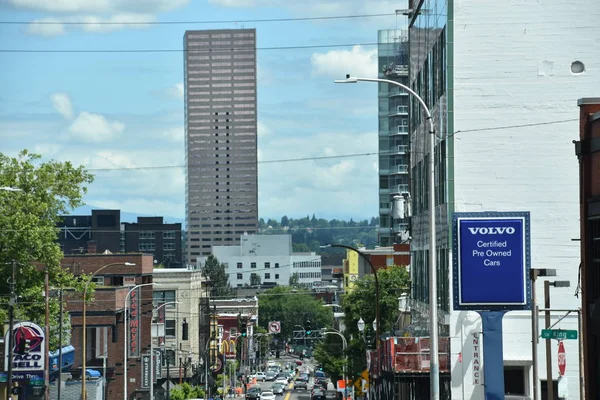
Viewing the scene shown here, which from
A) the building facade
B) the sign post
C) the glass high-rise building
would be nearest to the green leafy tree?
the building facade

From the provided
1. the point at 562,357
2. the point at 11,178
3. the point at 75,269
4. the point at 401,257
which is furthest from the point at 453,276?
the point at 401,257

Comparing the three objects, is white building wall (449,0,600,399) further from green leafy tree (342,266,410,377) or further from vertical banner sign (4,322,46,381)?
green leafy tree (342,266,410,377)

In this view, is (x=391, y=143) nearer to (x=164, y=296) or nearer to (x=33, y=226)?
(x=164, y=296)

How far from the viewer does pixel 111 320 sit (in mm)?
91750

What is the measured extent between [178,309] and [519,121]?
8297 centimetres

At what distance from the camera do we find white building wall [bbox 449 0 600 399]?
46219 millimetres

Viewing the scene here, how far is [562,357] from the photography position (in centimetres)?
3872

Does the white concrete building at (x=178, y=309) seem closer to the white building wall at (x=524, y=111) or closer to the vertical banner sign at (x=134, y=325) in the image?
the vertical banner sign at (x=134, y=325)

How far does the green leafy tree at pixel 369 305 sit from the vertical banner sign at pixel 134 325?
58.9ft

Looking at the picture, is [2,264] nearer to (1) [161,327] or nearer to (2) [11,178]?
(2) [11,178]

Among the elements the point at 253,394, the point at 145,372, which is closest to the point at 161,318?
the point at 253,394

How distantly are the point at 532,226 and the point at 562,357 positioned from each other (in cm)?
868

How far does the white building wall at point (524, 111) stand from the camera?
152 feet

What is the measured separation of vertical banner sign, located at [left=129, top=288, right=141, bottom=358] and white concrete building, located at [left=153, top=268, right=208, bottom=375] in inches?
828
